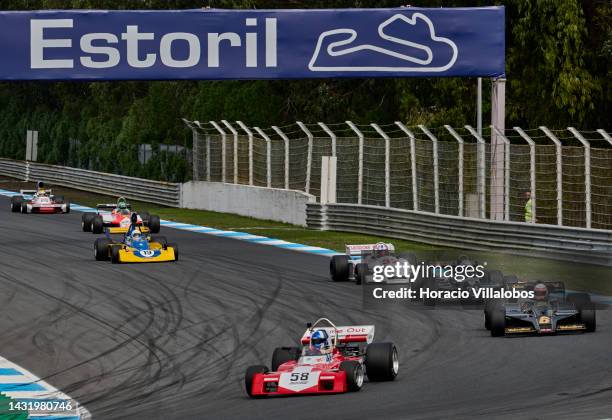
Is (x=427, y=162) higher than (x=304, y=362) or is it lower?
higher

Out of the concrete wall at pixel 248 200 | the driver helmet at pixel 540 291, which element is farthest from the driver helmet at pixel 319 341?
the concrete wall at pixel 248 200

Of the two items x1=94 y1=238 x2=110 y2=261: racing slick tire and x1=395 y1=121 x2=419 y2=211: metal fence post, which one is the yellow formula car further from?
x1=395 y1=121 x2=419 y2=211: metal fence post

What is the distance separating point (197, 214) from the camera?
41.0 m

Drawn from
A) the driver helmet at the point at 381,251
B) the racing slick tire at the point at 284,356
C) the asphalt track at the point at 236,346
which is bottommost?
the asphalt track at the point at 236,346

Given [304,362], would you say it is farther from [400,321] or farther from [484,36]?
[484,36]

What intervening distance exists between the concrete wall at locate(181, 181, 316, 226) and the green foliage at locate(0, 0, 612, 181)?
3813 mm

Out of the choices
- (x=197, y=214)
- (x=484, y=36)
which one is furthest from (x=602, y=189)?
(x=197, y=214)

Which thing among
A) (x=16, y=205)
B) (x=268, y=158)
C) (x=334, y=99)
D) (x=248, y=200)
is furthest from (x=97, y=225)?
(x=334, y=99)

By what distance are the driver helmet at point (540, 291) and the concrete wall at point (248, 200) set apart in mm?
18835

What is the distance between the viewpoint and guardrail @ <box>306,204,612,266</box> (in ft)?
81.1

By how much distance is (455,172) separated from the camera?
29703 millimetres

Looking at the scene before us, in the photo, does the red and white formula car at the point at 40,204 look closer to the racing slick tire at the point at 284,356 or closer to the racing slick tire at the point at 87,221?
the racing slick tire at the point at 87,221

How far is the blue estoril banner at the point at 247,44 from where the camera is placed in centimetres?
2856

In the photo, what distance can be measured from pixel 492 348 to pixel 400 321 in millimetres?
2470
